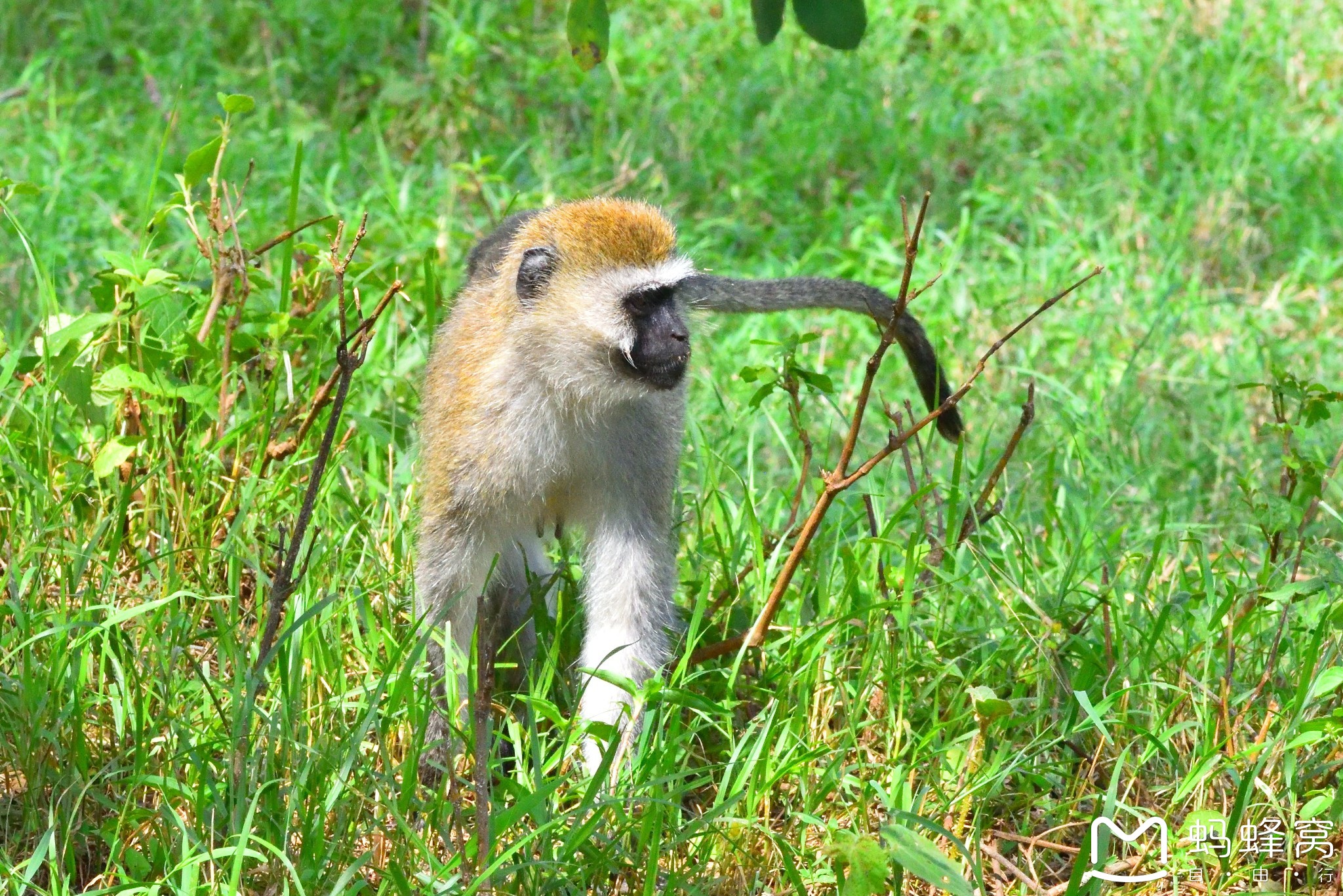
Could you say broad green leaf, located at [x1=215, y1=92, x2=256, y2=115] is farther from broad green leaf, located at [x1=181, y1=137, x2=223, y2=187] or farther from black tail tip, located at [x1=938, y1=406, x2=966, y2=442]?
black tail tip, located at [x1=938, y1=406, x2=966, y2=442]

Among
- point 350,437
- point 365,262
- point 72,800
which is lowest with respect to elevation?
point 72,800

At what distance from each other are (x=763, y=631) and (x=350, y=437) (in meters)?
1.45

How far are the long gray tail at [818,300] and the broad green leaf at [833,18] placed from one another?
3.90ft

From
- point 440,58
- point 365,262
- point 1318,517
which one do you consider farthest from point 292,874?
point 440,58

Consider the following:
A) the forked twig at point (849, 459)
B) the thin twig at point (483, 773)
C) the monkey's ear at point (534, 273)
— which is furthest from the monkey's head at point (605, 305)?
the thin twig at point (483, 773)

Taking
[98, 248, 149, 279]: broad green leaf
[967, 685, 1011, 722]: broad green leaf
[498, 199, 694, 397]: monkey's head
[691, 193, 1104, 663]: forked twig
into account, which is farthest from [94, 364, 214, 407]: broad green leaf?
[967, 685, 1011, 722]: broad green leaf

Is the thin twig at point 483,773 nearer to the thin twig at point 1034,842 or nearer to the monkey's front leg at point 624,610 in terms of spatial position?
the monkey's front leg at point 624,610

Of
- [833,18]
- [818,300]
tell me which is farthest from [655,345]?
[833,18]

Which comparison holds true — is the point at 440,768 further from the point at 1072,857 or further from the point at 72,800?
the point at 1072,857

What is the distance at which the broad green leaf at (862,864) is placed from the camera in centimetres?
236

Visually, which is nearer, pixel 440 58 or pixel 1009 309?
pixel 1009 309

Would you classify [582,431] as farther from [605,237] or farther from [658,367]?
[605,237]

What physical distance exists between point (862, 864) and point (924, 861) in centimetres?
11

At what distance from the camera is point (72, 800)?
110 inches
